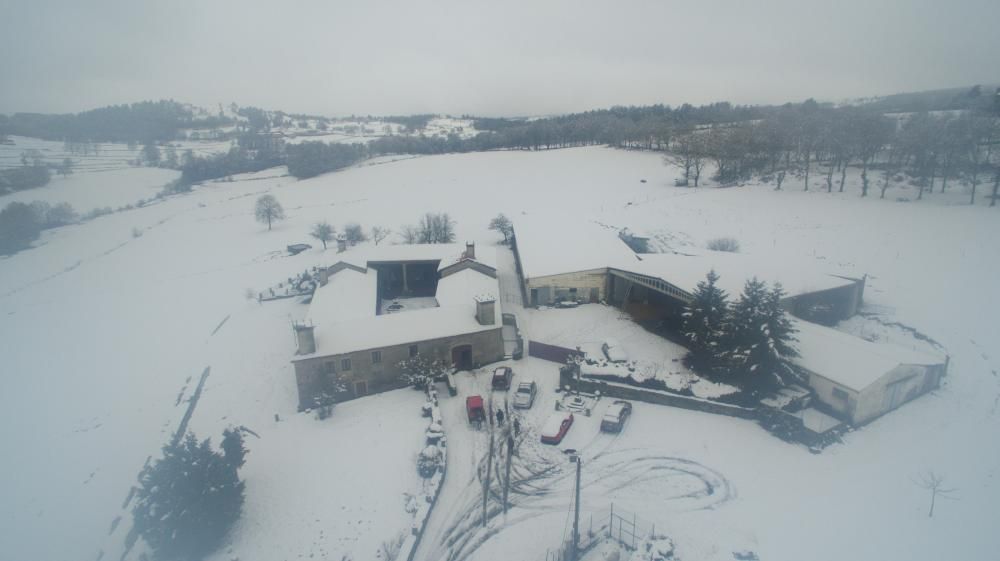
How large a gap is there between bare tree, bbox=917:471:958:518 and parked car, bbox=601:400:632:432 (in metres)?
8.62

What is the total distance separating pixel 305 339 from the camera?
20.8 meters

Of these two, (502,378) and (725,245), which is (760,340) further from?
(725,245)

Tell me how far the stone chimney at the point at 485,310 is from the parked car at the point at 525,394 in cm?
362

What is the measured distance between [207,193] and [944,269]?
68.6 m

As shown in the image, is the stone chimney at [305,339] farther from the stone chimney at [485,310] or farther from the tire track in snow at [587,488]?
the tire track in snow at [587,488]

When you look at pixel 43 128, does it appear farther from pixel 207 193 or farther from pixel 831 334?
pixel 207 193

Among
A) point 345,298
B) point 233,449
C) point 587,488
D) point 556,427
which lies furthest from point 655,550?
point 345,298

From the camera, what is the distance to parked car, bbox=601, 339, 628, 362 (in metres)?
22.6

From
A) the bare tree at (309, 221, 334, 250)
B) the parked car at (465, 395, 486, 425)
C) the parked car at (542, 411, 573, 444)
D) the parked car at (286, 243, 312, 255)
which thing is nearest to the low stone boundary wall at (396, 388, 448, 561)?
the parked car at (465, 395, 486, 425)

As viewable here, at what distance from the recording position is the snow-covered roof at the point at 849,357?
59.1ft

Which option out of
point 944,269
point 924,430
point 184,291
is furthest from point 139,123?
point 944,269

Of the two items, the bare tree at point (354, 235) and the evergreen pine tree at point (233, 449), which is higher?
the bare tree at point (354, 235)

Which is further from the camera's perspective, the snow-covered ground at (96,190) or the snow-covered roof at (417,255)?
the snow-covered roof at (417,255)

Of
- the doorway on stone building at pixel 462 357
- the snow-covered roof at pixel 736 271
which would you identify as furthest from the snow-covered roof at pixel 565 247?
the doorway on stone building at pixel 462 357
